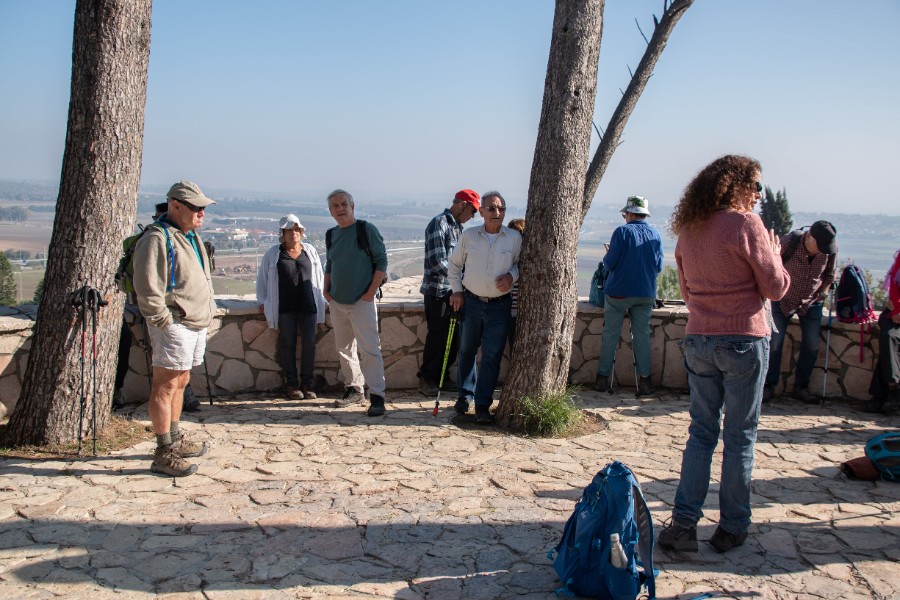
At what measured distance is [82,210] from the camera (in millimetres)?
5156

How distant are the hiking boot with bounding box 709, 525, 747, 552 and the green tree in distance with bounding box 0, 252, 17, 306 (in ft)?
61.6

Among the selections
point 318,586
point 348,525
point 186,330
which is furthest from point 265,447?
point 318,586

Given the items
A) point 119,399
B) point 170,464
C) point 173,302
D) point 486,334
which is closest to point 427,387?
point 486,334

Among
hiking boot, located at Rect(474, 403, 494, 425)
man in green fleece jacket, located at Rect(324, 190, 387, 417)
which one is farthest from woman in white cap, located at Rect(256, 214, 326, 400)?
hiking boot, located at Rect(474, 403, 494, 425)

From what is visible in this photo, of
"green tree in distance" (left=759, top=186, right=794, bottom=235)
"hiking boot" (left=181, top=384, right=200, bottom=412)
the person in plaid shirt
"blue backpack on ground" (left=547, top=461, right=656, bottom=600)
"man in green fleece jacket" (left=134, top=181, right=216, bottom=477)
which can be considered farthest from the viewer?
"green tree in distance" (left=759, top=186, right=794, bottom=235)

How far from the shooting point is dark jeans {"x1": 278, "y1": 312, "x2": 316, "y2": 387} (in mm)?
6918

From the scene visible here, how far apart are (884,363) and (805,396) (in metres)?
0.72

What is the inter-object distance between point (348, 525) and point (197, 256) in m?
1.95

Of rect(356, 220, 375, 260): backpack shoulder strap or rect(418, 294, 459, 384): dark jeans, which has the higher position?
rect(356, 220, 375, 260): backpack shoulder strap

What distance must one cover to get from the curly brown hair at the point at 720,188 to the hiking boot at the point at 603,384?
3.87m

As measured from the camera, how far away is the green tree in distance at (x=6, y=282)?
61.5ft

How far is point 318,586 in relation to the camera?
3436 millimetres

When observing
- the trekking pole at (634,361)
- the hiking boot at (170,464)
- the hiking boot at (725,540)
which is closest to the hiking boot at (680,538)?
the hiking boot at (725,540)

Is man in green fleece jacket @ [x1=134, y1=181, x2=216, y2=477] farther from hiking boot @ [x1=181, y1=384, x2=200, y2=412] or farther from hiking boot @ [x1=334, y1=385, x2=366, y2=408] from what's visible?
hiking boot @ [x1=334, y1=385, x2=366, y2=408]
